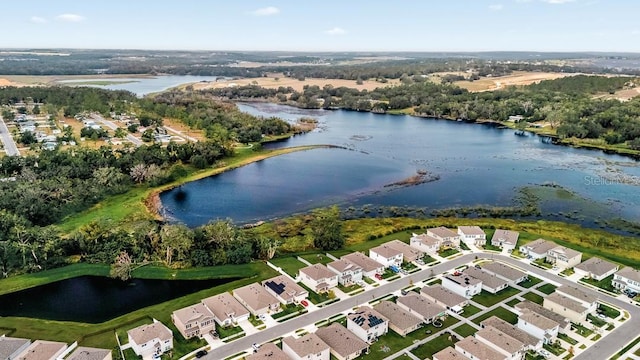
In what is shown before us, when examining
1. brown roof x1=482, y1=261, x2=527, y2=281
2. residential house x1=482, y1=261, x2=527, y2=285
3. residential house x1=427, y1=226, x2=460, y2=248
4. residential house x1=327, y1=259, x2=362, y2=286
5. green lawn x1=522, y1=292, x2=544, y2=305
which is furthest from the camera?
residential house x1=427, y1=226, x2=460, y2=248

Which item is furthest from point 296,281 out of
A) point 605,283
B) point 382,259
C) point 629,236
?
point 629,236

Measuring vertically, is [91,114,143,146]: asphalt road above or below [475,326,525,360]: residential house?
above

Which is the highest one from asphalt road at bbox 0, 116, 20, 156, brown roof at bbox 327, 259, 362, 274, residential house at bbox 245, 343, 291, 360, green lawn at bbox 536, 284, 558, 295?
asphalt road at bbox 0, 116, 20, 156

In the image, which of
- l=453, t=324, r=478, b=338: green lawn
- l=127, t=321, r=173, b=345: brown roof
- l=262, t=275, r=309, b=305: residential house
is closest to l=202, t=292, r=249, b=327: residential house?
l=262, t=275, r=309, b=305: residential house

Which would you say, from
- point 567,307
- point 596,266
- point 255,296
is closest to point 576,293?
point 567,307

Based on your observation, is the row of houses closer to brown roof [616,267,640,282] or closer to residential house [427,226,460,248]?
residential house [427,226,460,248]

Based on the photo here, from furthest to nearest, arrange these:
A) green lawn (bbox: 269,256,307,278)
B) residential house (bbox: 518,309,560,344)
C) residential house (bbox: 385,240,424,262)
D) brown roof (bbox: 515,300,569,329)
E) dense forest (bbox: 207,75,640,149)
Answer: dense forest (bbox: 207,75,640,149)
residential house (bbox: 385,240,424,262)
green lawn (bbox: 269,256,307,278)
brown roof (bbox: 515,300,569,329)
residential house (bbox: 518,309,560,344)

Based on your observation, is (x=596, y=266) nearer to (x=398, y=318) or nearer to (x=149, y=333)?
(x=398, y=318)
